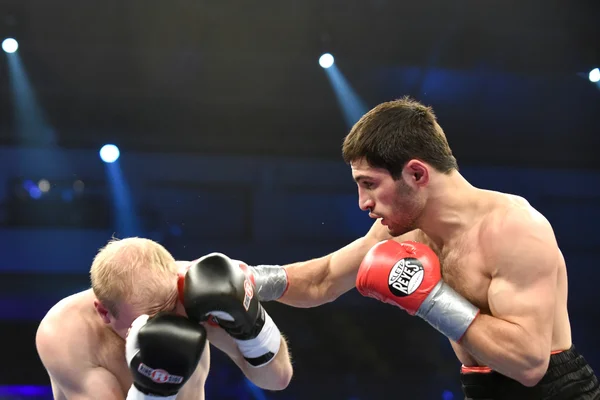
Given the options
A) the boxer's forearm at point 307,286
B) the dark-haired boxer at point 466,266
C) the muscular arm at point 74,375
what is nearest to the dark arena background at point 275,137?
the boxer's forearm at point 307,286

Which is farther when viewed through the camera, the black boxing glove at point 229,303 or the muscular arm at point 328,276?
the muscular arm at point 328,276

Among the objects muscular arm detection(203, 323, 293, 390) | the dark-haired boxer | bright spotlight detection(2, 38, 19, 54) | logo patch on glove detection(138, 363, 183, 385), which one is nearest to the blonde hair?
logo patch on glove detection(138, 363, 183, 385)

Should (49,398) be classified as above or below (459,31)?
below

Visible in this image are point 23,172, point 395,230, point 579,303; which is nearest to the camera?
point 395,230

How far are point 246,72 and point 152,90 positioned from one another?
0.68 metres

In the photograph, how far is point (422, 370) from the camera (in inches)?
188

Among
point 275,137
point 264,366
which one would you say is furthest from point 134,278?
point 275,137

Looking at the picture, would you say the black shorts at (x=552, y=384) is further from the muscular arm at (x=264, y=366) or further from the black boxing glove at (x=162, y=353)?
the black boxing glove at (x=162, y=353)

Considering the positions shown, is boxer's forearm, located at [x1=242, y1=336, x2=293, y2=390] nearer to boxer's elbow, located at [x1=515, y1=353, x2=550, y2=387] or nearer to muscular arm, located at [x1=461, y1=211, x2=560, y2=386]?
muscular arm, located at [x1=461, y1=211, x2=560, y2=386]

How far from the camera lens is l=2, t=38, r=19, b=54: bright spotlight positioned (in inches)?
163

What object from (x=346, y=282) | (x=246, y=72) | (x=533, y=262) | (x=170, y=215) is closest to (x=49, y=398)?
(x=170, y=215)

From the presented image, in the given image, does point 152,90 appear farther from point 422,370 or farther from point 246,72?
point 422,370

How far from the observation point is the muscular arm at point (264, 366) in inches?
62.7

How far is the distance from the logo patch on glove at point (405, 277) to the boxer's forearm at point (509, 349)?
0.57ft
